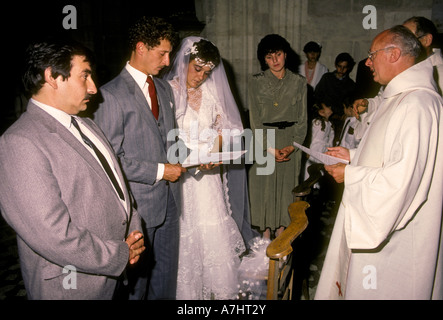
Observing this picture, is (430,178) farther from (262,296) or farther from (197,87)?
(197,87)

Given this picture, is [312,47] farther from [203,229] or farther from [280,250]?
[280,250]

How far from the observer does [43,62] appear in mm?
1381

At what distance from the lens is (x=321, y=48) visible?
213 inches

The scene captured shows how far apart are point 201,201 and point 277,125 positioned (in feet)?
4.92

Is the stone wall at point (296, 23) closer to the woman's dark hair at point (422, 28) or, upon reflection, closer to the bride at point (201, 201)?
the bride at point (201, 201)

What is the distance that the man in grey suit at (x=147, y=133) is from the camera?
1995mm

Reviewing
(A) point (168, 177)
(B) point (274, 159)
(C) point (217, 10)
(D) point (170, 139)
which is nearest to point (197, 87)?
(D) point (170, 139)

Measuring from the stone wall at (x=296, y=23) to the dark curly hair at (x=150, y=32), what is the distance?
10.5 feet

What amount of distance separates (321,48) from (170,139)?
4.19m

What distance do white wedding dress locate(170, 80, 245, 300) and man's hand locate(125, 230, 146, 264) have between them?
0.88m

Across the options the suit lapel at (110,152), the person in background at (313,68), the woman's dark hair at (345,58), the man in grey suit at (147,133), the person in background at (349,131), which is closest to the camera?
the suit lapel at (110,152)
